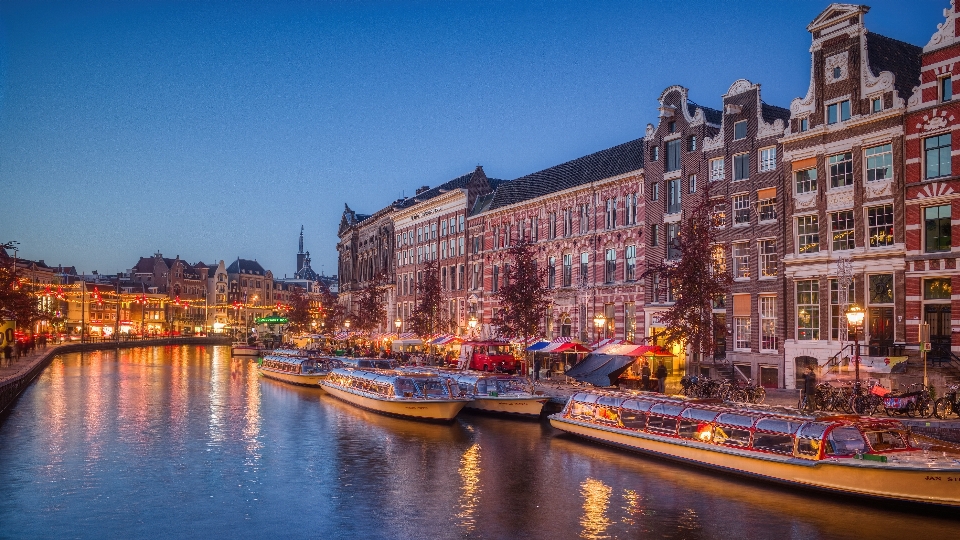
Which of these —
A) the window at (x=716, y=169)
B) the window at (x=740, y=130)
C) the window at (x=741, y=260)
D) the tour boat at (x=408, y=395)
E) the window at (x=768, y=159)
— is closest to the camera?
the tour boat at (x=408, y=395)

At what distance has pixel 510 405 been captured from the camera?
4031 centimetres

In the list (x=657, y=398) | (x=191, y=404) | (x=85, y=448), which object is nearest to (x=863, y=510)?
(x=657, y=398)

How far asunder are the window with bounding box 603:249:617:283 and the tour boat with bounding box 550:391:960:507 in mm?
27884

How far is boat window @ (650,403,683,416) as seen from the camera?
29484 mm

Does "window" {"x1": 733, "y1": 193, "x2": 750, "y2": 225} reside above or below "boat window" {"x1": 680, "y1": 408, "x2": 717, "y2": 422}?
above

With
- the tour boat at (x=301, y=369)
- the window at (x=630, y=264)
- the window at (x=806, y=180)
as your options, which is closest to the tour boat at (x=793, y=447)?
the window at (x=806, y=180)

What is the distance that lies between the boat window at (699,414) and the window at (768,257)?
2000 centimetres

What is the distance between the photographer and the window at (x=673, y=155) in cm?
5419

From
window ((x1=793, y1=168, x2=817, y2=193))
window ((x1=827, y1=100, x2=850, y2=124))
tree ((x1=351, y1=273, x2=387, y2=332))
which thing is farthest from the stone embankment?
window ((x1=827, y1=100, x2=850, y2=124))

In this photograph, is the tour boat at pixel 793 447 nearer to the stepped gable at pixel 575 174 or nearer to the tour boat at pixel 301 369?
the stepped gable at pixel 575 174

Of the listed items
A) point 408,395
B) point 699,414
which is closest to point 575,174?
point 408,395

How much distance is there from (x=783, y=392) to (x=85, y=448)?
31589mm

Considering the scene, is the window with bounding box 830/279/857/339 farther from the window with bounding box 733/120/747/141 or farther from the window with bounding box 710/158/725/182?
the window with bounding box 733/120/747/141

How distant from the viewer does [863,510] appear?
71.8 feet
